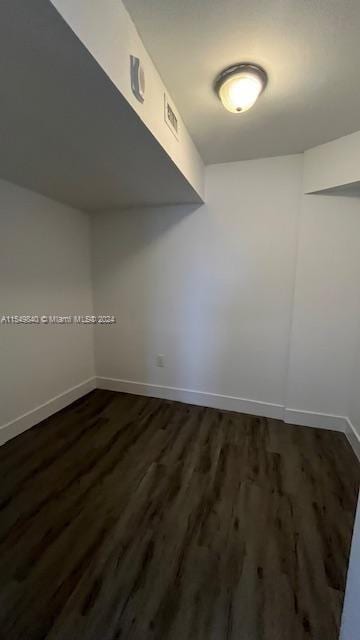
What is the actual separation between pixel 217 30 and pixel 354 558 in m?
2.02

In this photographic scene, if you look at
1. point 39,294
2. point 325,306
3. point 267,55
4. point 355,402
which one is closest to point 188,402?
point 355,402

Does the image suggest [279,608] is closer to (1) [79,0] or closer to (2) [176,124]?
(1) [79,0]

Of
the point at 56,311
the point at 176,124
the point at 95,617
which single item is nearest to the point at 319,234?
the point at 176,124

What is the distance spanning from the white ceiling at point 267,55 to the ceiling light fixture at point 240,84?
35 millimetres

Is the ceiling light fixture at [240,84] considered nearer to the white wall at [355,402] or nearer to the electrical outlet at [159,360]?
the white wall at [355,402]

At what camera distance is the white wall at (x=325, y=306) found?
2.10m

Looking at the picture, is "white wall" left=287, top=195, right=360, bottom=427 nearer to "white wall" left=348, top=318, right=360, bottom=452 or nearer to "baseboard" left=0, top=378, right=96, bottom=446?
"white wall" left=348, top=318, right=360, bottom=452

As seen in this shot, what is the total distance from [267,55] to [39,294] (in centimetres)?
223

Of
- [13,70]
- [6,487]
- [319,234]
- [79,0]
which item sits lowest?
[6,487]

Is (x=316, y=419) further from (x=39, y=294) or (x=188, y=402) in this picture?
(x=39, y=294)

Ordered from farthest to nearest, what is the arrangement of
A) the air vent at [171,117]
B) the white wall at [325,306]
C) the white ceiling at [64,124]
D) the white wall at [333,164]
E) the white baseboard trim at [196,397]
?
1. the white baseboard trim at [196,397]
2. the white wall at [325,306]
3. the white wall at [333,164]
4. the air vent at [171,117]
5. the white ceiling at [64,124]

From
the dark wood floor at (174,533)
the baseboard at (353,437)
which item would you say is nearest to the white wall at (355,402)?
the baseboard at (353,437)

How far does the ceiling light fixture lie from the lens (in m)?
1.27

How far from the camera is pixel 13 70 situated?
879 mm
